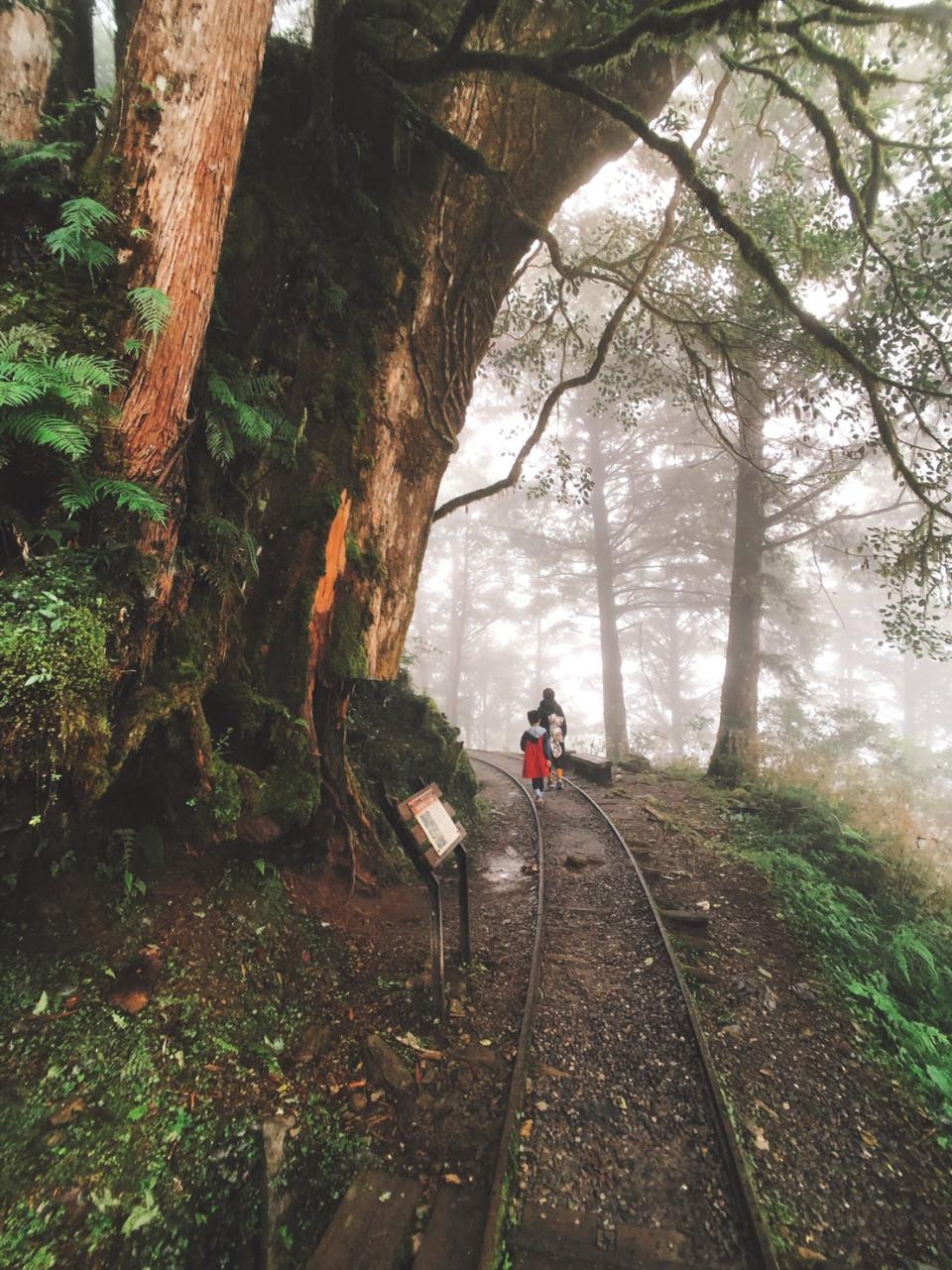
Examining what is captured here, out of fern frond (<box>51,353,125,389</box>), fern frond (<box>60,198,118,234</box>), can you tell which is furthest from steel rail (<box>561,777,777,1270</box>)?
fern frond (<box>60,198,118,234</box>)

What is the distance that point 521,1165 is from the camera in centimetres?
295

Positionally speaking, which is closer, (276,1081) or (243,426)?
(276,1081)

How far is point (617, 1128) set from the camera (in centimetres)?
320

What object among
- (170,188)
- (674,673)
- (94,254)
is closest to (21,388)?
(94,254)

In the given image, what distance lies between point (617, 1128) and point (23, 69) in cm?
873

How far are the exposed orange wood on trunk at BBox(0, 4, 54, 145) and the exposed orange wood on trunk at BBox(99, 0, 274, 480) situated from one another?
6.48 feet

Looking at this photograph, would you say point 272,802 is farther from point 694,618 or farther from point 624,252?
point 694,618

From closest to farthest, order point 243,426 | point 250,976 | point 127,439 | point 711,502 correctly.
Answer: point 127,439, point 243,426, point 250,976, point 711,502

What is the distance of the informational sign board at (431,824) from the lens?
12.8 feet

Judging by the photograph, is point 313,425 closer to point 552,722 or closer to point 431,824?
point 431,824

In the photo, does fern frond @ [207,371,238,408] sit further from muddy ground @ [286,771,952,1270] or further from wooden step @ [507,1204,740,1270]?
wooden step @ [507,1204,740,1270]

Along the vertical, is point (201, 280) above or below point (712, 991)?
above

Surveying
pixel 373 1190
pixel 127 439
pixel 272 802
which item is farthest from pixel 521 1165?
pixel 127 439

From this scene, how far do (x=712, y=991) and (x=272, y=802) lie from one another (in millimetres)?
3800
